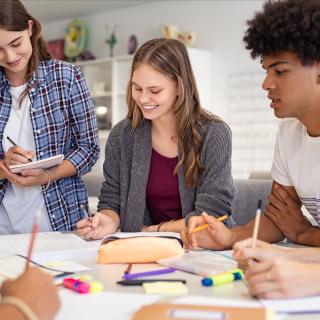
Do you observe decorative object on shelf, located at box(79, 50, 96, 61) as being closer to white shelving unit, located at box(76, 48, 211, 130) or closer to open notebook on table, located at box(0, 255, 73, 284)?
white shelving unit, located at box(76, 48, 211, 130)

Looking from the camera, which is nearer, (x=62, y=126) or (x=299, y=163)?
(x=299, y=163)

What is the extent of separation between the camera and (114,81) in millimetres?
5793

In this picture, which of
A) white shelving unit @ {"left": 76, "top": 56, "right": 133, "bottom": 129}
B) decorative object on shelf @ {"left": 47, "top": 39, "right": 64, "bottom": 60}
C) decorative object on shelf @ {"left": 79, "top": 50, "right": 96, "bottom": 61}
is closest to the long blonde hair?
white shelving unit @ {"left": 76, "top": 56, "right": 133, "bottom": 129}

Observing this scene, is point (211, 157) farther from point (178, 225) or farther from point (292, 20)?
point (292, 20)

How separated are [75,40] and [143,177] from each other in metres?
5.07

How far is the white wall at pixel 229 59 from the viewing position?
515cm

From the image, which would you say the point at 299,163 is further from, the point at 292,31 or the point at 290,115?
the point at 292,31

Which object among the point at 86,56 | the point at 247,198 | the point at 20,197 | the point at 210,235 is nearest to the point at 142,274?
the point at 210,235

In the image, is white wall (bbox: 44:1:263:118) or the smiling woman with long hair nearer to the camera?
the smiling woman with long hair

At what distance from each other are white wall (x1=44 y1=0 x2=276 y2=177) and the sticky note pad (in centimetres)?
430

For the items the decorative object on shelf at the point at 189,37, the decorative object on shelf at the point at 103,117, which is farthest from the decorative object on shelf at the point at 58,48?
the decorative object on shelf at the point at 189,37

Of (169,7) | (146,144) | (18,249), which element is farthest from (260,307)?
(169,7)

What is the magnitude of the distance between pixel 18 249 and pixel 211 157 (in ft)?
2.05

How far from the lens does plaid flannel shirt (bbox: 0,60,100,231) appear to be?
5.58ft
